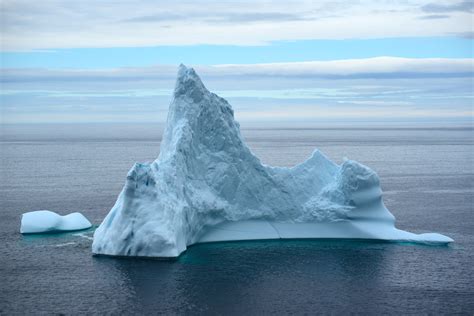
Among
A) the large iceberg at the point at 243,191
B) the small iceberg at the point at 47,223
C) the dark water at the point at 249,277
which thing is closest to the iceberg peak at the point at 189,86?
the large iceberg at the point at 243,191

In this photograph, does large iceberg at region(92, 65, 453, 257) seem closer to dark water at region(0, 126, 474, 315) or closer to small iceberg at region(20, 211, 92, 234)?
dark water at region(0, 126, 474, 315)

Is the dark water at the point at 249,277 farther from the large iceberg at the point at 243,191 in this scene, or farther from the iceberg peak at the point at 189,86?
the iceberg peak at the point at 189,86

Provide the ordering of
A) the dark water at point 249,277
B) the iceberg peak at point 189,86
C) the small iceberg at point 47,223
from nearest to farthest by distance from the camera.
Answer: the dark water at point 249,277 → the iceberg peak at point 189,86 → the small iceberg at point 47,223

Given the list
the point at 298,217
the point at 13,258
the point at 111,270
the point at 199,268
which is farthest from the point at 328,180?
the point at 13,258

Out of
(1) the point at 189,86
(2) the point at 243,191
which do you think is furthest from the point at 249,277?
(1) the point at 189,86

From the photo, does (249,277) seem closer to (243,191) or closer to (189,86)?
(243,191)

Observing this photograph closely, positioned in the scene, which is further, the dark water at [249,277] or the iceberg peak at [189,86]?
the iceberg peak at [189,86]

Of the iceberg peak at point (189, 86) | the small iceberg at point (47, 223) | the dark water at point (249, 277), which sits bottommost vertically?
the dark water at point (249, 277)

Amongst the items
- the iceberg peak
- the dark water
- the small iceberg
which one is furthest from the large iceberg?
the small iceberg
